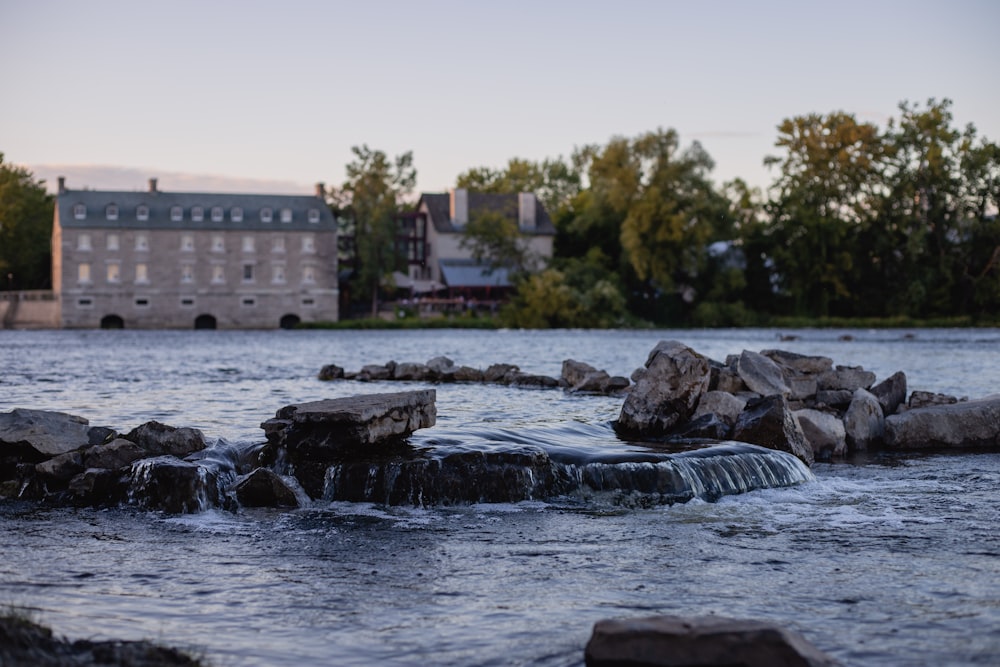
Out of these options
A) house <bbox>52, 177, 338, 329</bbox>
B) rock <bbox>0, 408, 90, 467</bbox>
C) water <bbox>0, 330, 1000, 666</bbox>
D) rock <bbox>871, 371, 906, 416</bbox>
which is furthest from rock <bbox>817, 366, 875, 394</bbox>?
house <bbox>52, 177, 338, 329</bbox>

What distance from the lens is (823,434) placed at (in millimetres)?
15570

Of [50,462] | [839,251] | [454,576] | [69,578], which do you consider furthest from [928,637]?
[839,251]

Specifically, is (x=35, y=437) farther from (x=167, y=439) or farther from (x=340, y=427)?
(x=340, y=427)

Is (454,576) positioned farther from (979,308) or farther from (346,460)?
(979,308)

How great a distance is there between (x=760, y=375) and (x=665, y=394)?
3.22 m

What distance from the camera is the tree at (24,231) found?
9575 centimetres

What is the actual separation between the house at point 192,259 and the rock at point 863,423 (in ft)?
262

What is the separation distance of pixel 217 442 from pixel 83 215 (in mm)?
83999

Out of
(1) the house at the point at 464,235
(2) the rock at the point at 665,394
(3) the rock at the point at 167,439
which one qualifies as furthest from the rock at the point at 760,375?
(1) the house at the point at 464,235

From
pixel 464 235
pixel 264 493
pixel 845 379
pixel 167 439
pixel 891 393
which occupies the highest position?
pixel 464 235

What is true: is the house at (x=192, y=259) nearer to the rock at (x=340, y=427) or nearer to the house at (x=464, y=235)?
the house at (x=464, y=235)

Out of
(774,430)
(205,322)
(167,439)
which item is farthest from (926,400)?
(205,322)

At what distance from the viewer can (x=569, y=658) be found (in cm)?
607

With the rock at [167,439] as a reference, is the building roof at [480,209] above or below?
above
